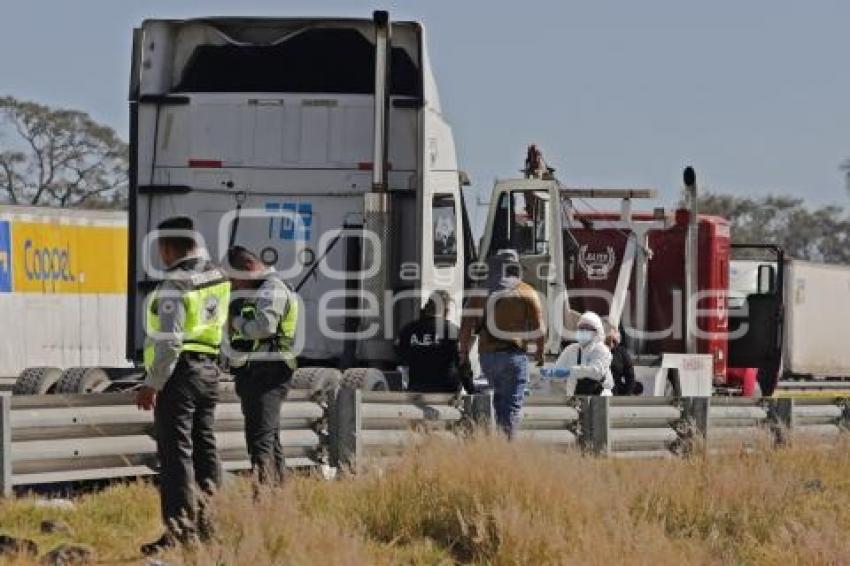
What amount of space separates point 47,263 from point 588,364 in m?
22.3

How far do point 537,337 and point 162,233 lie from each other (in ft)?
17.3

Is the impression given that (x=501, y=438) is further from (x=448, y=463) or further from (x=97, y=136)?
(x=97, y=136)

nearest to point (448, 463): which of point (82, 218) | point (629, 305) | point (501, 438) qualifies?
point (501, 438)

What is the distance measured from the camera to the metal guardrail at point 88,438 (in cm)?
1430

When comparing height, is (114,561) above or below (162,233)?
below

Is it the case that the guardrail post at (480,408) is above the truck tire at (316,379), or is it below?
below

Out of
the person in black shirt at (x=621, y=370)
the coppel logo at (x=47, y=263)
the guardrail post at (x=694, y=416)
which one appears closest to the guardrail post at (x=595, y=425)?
the guardrail post at (x=694, y=416)

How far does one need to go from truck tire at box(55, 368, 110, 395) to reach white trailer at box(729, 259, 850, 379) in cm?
3065

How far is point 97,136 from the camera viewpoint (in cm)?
9044

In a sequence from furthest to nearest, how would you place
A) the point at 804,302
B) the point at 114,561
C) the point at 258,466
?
the point at 804,302, the point at 258,466, the point at 114,561

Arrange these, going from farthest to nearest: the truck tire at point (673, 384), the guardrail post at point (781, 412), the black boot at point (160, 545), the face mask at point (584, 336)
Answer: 1. the truck tire at point (673, 384)
2. the guardrail post at point (781, 412)
3. the face mask at point (584, 336)
4. the black boot at point (160, 545)

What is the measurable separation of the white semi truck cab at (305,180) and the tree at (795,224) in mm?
107630

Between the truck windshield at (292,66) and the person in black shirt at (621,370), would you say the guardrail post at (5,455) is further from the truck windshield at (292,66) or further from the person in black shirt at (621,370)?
the person in black shirt at (621,370)

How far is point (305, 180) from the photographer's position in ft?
63.1
